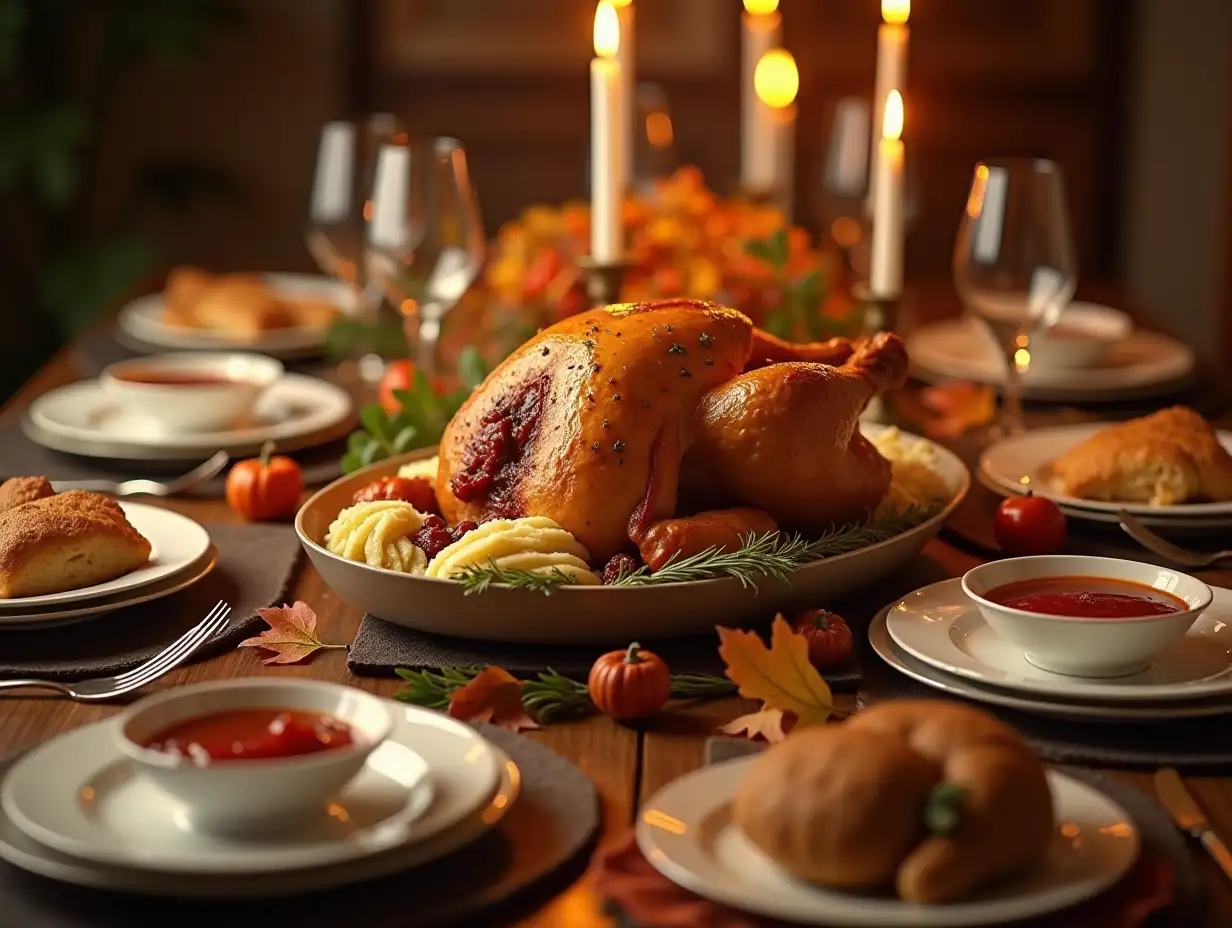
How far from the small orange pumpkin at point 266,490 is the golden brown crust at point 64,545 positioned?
1.15ft

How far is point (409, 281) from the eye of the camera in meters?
2.52

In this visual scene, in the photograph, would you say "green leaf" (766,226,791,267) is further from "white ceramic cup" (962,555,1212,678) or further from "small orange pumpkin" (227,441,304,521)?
"white ceramic cup" (962,555,1212,678)

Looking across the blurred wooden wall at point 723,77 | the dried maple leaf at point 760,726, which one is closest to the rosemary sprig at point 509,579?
the dried maple leaf at point 760,726

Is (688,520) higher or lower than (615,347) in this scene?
lower

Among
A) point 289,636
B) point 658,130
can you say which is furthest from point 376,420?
point 658,130

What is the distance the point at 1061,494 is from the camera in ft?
6.60

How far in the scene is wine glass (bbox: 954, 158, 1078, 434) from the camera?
2227 millimetres

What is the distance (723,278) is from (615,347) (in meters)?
1.12

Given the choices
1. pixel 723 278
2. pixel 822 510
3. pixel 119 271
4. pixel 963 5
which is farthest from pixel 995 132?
pixel 822 510

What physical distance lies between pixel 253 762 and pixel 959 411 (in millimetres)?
1759

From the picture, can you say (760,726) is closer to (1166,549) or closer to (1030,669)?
(1030,669)

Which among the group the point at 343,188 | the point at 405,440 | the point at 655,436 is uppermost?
the point at 343,188

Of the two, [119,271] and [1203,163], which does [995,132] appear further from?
[119,271]

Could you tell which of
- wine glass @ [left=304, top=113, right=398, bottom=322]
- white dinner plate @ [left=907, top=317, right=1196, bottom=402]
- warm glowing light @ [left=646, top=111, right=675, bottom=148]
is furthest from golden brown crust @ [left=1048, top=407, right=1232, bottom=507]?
warm glowing light @ [left=646, top=111, right=675, bottom=148]
